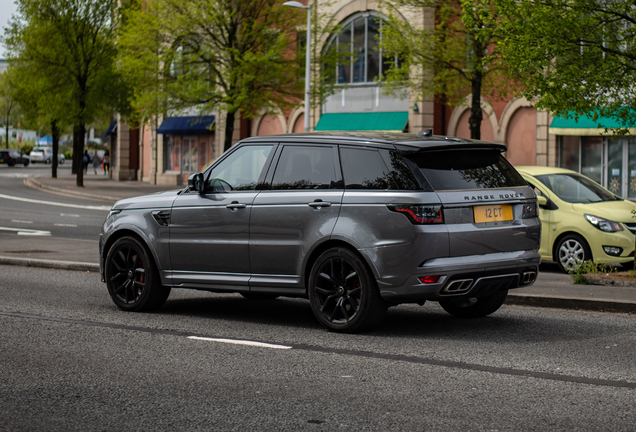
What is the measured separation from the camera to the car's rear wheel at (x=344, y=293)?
7.20 meters

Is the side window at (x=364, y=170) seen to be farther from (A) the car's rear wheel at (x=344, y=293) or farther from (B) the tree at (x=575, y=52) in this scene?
(B) the tree at (x=575, y=52)

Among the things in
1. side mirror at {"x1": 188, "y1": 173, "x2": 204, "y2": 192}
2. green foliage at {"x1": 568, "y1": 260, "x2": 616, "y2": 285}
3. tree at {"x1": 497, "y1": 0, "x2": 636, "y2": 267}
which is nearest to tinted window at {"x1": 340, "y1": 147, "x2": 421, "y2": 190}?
side mirror at {"x1": 188, "y1": 173, "x2": 204, "y2": 192}

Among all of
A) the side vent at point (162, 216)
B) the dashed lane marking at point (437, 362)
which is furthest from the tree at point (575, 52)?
the dashed lane marking at point (437, 362)

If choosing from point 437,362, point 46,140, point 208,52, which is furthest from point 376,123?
point 46,140

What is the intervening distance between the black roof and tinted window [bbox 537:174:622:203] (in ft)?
19.3

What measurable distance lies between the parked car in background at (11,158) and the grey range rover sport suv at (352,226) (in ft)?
249

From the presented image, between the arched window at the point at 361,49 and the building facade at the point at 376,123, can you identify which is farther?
the arched window at the point at 361,49

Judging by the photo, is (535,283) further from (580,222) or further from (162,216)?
(162,216)

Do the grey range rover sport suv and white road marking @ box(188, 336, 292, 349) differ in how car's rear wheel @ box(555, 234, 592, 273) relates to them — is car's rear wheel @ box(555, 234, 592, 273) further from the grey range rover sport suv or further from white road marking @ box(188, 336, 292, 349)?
white road marking @ box(188, 336, 292, 349)

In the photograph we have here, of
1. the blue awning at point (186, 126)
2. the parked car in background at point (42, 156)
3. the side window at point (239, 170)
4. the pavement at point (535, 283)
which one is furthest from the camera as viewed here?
the parked car in background at point (42, 156)

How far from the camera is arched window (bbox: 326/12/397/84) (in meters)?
35.9

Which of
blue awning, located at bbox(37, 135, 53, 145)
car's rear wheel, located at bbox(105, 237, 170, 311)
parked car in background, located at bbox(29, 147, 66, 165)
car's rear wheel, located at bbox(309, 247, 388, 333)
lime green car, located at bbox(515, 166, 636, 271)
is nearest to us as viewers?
car's rear wheel, located at bbox(309, 247, 388, 333)

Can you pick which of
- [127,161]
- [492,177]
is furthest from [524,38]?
[127,161]

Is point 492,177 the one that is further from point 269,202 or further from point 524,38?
point 524,38
